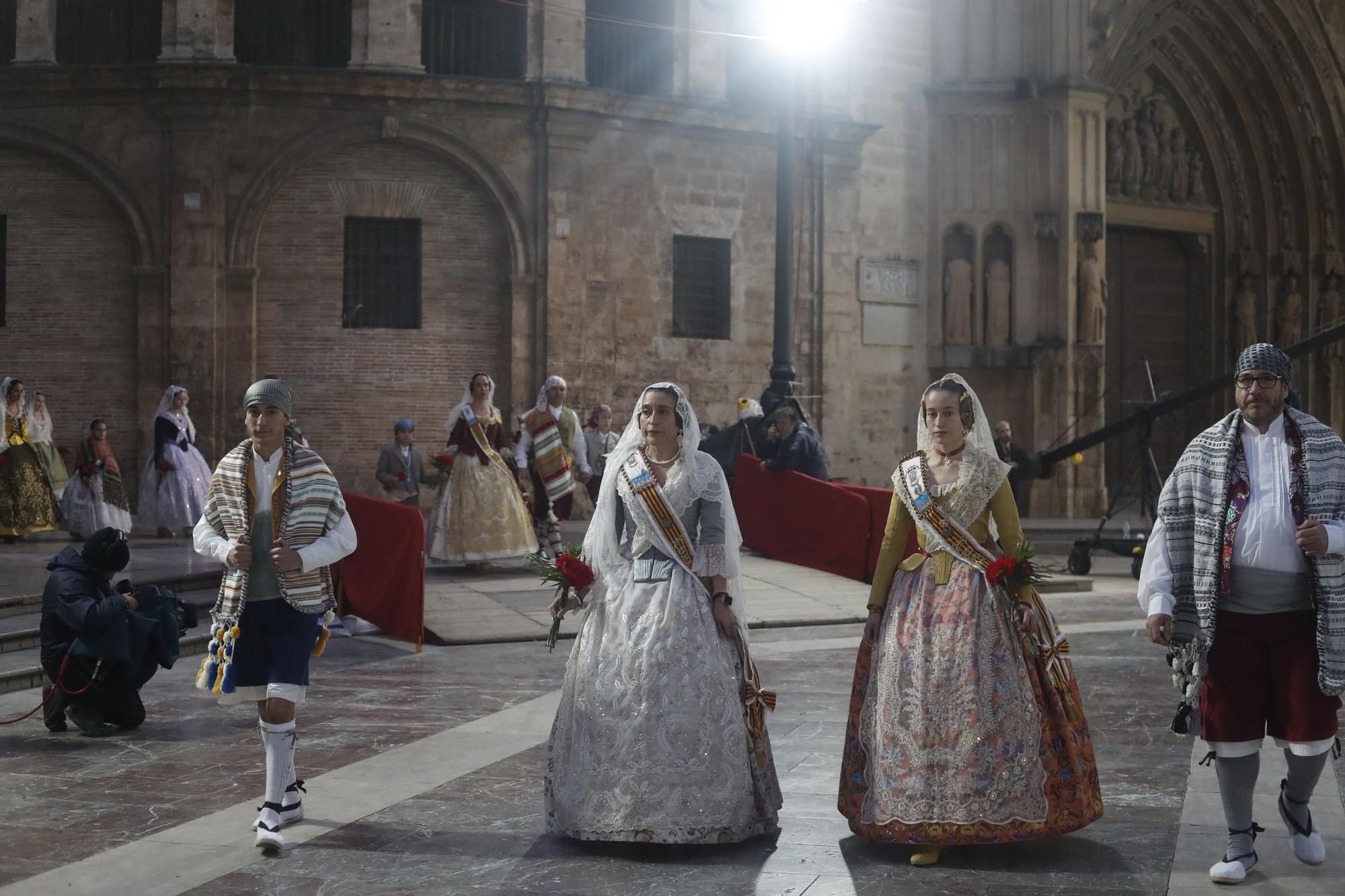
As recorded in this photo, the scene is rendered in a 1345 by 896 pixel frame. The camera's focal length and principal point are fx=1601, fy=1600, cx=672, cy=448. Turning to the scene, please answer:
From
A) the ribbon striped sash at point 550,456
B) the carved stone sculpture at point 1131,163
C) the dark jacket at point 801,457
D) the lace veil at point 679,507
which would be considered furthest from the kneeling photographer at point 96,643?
the carved stone sculpture at point 1131,163

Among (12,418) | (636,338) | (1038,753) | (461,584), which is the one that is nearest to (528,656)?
(461,584)

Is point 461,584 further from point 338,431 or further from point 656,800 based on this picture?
point 656,800

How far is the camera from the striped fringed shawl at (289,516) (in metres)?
5.92

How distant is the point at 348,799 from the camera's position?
638 cm

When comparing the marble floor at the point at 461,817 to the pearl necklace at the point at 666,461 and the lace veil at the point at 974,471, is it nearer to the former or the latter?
the lace veil at the point at 974,471

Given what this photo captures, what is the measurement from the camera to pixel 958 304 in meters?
23.7

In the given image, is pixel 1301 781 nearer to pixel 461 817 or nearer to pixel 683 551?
pixel 683 551

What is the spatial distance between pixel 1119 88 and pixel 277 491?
2274 centimetres

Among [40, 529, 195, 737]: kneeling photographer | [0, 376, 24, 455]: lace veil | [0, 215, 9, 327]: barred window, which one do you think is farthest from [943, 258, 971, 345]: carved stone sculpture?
[40, 529, 195, 737]: kneeling photographer

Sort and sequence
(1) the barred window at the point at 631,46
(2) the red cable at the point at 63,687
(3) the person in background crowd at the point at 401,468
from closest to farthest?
(2) the red cable at the point at 63,687, (3) the person in background crowd at the point at 401,468, (1) the barred window at the point at 631,46

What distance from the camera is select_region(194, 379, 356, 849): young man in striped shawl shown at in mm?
5922

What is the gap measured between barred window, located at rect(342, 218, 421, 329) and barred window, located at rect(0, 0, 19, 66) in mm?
4620

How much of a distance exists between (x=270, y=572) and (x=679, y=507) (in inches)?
60.6

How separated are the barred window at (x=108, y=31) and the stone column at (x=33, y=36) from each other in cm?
28
